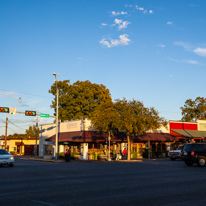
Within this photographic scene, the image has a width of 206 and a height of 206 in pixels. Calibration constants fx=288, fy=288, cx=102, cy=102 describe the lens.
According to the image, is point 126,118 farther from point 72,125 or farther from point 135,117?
point 72,125

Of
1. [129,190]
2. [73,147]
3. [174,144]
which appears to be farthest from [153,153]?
[129,190]

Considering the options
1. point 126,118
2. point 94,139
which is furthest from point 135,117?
point 94,139

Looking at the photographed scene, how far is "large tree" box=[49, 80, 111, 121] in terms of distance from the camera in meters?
60.5

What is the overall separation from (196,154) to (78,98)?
3974 centimetres

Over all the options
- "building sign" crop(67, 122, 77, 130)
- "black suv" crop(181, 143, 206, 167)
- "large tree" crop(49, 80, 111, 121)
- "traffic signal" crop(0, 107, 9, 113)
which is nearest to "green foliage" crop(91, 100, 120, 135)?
"building sign" crop(67, 122, 77, 130)

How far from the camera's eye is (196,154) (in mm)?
23594

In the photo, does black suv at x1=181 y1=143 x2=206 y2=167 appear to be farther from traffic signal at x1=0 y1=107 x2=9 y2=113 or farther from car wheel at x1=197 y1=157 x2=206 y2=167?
traffic signal at x1=0 y1=107 x2=9 y2=113

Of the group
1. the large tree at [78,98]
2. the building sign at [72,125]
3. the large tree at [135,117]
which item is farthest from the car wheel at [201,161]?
the large tree at [78,98]

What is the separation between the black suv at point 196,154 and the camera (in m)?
23.4

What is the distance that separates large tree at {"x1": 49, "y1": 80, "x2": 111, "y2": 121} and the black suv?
3744 centimetres

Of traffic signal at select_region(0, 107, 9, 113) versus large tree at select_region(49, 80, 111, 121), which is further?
large tree at select_region(49, 80, 111, 121)

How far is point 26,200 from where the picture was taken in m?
7.96

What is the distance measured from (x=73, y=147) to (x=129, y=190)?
34436 millimetres

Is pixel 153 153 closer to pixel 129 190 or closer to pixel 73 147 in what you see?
pixel 73 147
